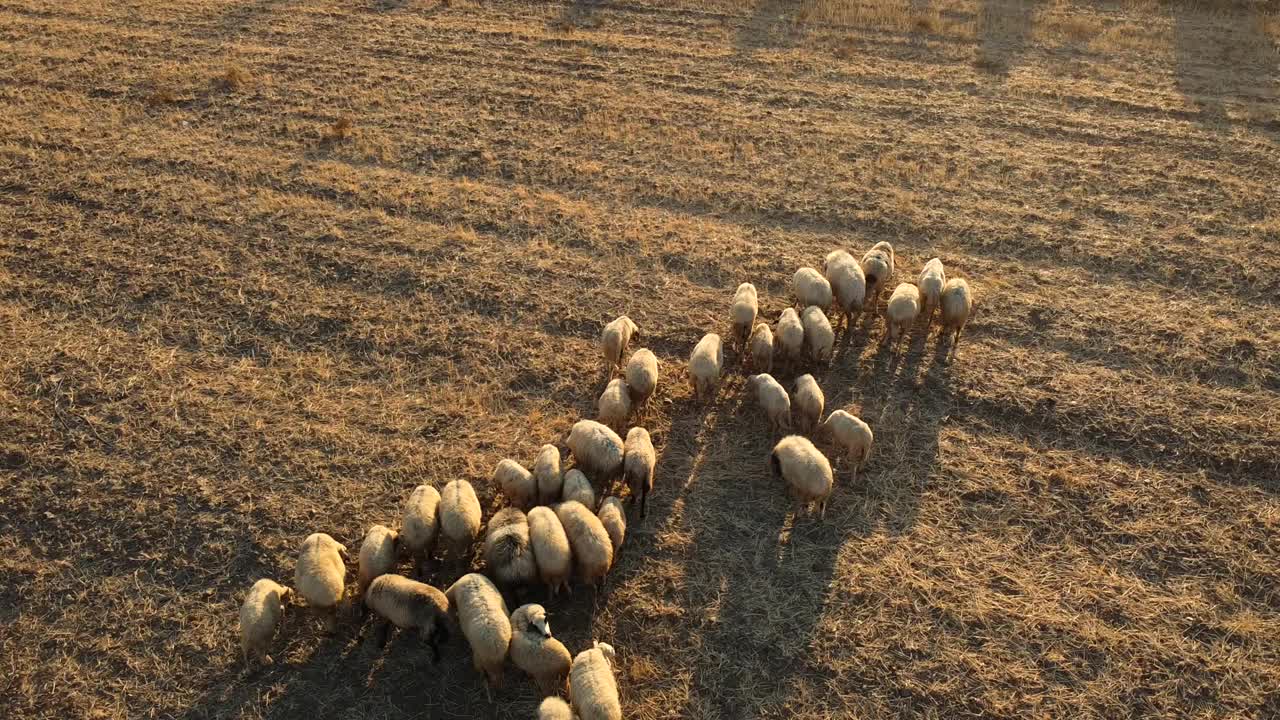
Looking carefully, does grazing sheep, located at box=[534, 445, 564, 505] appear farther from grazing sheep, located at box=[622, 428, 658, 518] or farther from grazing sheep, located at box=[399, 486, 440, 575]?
grazing sheep, located at box=[399, 486, 440, 575]

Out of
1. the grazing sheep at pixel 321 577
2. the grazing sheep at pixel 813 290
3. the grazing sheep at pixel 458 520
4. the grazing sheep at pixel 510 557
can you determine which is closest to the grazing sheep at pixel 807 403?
the grazing sheep at pixel 813 290

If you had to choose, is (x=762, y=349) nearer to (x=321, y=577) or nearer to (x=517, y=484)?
(x=517, y=484)

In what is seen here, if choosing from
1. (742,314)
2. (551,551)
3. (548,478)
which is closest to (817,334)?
(742,314)

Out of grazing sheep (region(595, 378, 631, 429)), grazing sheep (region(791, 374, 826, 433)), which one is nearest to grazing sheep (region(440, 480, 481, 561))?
grazing sheep (region(595, 378, 631, 429))

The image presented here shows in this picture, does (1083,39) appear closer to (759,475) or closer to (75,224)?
(759,475)

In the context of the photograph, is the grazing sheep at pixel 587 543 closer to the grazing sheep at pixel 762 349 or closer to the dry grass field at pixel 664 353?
the dry grass field at pixel 664 353

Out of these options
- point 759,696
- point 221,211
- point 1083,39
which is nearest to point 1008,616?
point 759,696
